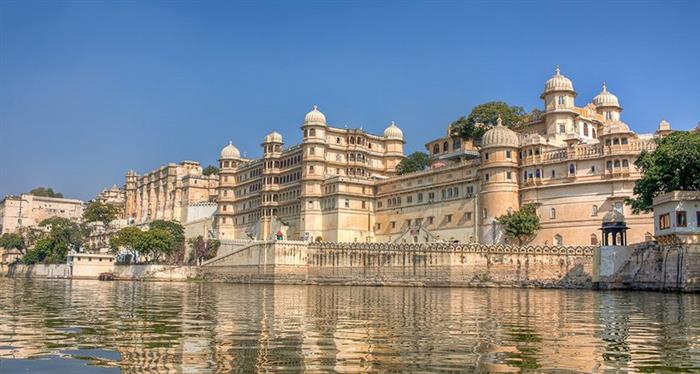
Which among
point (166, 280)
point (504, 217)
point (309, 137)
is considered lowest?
point (166, 280)

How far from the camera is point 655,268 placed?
140 feet

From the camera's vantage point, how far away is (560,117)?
6850cm

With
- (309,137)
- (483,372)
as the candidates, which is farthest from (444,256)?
(483,372)

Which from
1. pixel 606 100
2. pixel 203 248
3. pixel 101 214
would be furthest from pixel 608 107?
pixel 101 214

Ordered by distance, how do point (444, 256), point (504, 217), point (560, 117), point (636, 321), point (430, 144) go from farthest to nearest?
1. point (430, 144)
2. point (560, 117)
3. point (504, 217)
4. point (444, 256)
5. point (636, 321)

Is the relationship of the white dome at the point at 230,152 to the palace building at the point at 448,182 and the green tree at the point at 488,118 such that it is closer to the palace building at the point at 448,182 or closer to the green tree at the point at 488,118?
the palace building at the point at 448,182

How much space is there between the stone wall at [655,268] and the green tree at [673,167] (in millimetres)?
4021

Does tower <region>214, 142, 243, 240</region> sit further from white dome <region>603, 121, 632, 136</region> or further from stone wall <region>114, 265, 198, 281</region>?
white dome <region>603, 121, 632, 136</region>

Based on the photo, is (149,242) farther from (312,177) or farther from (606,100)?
(606,100)

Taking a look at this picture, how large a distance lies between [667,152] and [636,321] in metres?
27.0

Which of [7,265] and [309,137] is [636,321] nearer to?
[309,137]

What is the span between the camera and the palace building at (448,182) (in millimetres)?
58531

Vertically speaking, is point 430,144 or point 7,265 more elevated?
point 430,144

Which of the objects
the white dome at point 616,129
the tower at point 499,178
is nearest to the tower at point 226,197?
the tower at point 499,178
